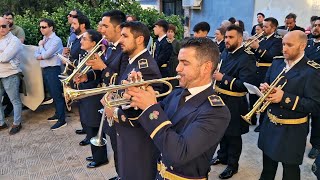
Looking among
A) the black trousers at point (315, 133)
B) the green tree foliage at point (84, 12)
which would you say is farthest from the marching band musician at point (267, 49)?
the green tree foliage at point (84, 12)

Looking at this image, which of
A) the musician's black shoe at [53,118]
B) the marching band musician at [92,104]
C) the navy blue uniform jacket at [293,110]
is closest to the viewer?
the navy blue uniform jacket at [293,110]

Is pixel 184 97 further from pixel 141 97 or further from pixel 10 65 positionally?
pixel 10 65

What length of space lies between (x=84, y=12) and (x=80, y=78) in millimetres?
4561

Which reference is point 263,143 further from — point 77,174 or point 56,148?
point 56,148

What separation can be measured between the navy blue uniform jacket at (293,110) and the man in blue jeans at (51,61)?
413 centimetres

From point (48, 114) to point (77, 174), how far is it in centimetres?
296

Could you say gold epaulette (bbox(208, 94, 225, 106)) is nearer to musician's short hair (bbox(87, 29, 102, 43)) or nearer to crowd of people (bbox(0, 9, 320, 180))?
crowd of people (bbox(0, 9, 320, 180))

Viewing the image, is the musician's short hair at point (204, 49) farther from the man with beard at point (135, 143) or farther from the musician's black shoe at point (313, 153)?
the musician's black shoe at point (313, 153)

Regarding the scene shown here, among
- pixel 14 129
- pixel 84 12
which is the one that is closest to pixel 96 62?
pixel 14 129

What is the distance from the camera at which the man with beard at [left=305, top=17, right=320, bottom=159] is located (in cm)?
498

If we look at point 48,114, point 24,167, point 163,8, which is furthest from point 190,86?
point 163,8

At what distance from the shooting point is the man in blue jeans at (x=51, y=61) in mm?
5922

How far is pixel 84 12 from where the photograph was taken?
27.4ft

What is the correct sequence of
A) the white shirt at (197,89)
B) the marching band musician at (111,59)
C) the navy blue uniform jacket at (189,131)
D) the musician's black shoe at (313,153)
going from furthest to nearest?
the musician's black shoe at (313,153), the marching band musician at (111,59), the white shirt at (197,89), the navy blue uniform jacket at (189,131)
